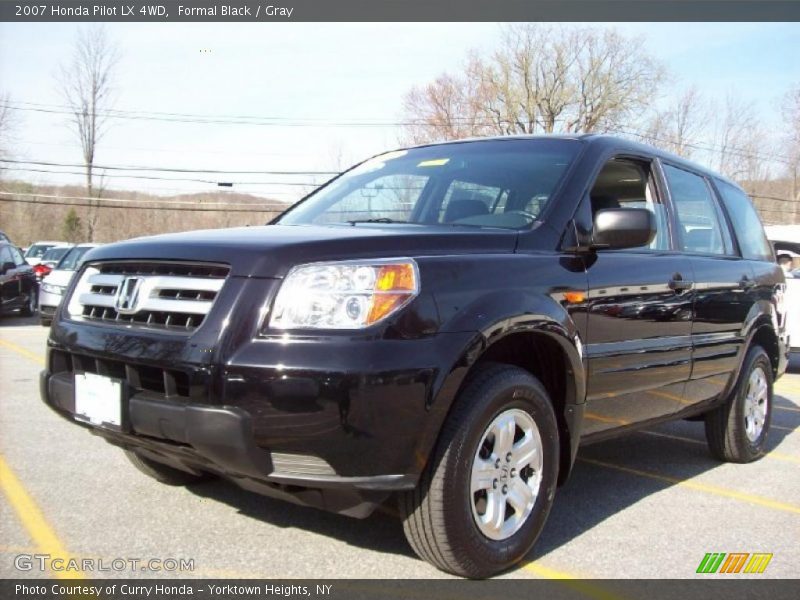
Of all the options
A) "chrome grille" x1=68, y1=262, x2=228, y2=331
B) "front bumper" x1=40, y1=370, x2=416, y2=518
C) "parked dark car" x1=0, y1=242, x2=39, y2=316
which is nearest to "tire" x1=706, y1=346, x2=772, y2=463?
"front bumper" x1=40, y1=370, x2=416, y2=518

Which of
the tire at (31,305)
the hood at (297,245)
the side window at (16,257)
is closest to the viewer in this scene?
the hood at (297,245)

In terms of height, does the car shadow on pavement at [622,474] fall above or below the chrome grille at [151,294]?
below

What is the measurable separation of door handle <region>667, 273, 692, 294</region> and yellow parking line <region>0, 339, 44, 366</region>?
7.05 metres

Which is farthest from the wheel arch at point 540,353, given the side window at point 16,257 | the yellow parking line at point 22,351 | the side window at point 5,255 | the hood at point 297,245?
the side window at point 16,257

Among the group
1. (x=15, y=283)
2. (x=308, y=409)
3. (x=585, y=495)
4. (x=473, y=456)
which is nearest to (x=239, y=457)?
(x=308, y=409)

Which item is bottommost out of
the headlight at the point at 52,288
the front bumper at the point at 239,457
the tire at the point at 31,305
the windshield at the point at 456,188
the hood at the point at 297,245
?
the tire at the point at 31,305

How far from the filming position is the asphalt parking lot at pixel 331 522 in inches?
122

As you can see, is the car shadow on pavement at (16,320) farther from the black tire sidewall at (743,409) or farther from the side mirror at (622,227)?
the side mirror at (622,227)

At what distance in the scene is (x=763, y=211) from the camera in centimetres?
4697

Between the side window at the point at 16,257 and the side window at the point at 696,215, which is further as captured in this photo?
the side window at the point at 16,257

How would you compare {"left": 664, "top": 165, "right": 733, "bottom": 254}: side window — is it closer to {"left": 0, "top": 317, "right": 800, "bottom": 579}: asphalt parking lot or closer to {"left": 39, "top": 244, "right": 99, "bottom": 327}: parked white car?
{"left": 0, "top": 317, "right": 800, "bottom": 579}: asphalt parking lot

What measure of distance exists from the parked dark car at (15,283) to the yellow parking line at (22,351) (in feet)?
11.4

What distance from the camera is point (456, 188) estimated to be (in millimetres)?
3910

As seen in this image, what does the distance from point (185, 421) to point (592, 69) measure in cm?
4252
